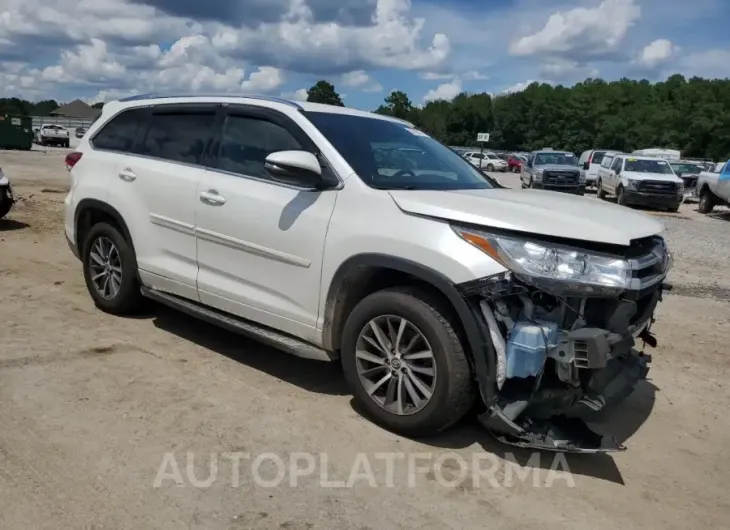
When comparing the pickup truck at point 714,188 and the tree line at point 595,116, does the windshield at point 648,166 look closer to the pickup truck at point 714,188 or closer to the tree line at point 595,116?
the pickup truck at point 714,188

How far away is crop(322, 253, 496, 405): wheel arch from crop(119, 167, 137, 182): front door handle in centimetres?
224

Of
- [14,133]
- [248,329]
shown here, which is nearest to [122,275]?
[248,329]

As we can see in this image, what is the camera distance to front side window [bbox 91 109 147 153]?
572cm

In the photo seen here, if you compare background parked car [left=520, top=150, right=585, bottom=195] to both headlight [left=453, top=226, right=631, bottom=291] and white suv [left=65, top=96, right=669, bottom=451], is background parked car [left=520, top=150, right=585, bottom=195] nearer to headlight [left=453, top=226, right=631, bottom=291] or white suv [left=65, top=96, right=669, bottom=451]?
white suv [left=65, top=96, right=669, bottom=451]

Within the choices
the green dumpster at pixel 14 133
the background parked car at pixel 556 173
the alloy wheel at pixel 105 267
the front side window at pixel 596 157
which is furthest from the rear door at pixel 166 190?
the green dumpster at pixel 14 133

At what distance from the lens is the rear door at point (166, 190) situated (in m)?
5.02

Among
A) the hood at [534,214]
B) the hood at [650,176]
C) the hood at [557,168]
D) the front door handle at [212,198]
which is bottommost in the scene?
the hood at [557,168]

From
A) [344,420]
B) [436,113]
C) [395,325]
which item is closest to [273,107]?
[395,325]

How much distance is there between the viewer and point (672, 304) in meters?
7.54

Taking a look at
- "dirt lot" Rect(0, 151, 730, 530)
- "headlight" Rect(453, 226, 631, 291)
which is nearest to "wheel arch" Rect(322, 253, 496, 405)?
"headlight" Rect(453, 226, 631, 291)

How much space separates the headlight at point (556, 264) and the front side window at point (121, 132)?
3.40 m

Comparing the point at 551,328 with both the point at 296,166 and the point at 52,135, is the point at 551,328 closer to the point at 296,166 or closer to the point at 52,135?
the point at 296,166

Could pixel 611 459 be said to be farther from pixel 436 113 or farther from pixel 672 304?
pixel 436 113

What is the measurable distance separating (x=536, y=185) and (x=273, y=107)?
2293 centimetres
